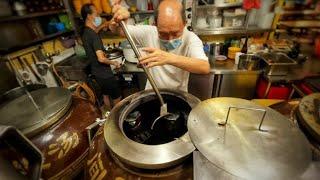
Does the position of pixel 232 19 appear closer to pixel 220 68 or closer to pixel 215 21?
pixel 215 21

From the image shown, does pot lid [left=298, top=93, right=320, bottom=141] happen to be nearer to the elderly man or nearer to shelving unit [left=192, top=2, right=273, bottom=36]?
the elderly man

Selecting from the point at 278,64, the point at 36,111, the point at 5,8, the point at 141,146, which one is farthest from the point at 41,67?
the point at 278,64

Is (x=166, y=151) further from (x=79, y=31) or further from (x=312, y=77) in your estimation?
(x=79, y=31)

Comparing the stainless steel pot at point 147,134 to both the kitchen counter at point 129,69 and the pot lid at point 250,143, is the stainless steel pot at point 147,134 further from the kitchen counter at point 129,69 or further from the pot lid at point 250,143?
the kitchen counter at point 129,69

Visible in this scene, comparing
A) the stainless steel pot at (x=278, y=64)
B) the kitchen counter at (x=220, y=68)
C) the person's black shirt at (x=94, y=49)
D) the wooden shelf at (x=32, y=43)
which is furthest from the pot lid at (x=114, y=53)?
the stainless steel pot at (x=278, y=64)

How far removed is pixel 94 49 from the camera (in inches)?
117

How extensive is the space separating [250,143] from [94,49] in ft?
9.42

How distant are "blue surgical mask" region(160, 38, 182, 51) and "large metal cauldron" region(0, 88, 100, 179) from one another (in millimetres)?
955

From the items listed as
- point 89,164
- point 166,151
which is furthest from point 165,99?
point 89,164

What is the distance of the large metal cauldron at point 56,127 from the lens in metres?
1.27

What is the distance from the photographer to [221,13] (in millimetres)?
3480

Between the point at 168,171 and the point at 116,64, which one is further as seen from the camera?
the point at 116,64

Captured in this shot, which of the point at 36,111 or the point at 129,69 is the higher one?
the point at 36,111

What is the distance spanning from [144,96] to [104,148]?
0.50m
